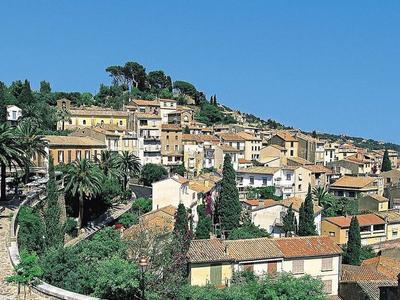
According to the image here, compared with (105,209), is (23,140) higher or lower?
higher

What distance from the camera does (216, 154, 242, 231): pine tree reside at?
50.2 meters

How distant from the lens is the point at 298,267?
36.2 meters

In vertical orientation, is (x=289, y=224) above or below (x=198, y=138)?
below

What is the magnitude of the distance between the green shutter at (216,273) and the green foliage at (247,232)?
39.8 ft

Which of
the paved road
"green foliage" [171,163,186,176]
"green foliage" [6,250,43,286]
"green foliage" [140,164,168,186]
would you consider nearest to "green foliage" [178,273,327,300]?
"green foliage" [6,250,43,286]

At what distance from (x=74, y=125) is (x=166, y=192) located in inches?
1529

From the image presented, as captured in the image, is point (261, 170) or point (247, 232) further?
point (261, 170)

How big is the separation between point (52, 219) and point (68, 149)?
2786 cm

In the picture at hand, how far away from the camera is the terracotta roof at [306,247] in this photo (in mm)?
36219

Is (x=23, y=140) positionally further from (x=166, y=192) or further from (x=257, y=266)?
(x=257, y=266)

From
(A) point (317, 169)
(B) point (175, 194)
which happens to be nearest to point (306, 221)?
(B) point (175, 194)

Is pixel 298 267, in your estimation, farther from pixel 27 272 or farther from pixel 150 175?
pixel 150 175

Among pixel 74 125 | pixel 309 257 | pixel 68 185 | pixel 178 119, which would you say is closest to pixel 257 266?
pixel 309 257

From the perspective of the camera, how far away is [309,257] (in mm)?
36531
